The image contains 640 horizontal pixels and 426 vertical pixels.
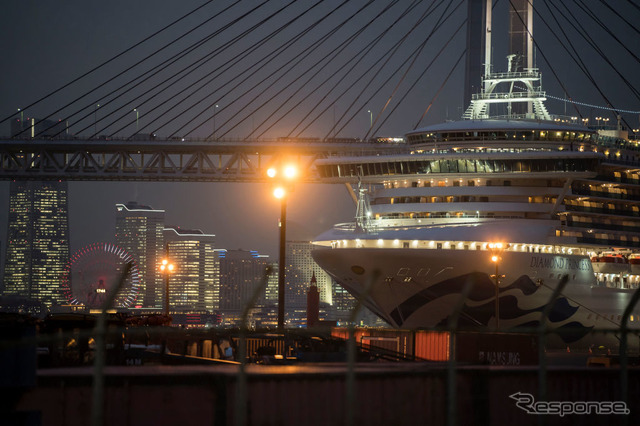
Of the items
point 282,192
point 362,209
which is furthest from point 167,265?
point 282,192

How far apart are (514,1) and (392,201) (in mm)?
27113

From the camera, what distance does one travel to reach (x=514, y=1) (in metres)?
70.7

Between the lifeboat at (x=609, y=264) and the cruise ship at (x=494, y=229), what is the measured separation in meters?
0.07

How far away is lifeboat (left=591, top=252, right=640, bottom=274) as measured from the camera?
5222 centimetres

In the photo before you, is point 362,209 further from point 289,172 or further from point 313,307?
point 289,172

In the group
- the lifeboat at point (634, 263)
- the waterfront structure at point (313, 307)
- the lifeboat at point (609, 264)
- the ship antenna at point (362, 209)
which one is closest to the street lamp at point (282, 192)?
the ship antenna at point (362, 209)

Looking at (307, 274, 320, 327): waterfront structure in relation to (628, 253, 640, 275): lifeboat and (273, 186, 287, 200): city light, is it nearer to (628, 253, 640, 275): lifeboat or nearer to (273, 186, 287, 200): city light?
(628, 253, 640, 275): lifeboat

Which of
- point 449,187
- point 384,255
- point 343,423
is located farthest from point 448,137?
point 343,423

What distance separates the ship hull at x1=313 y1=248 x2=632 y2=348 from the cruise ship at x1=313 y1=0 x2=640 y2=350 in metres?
0.05

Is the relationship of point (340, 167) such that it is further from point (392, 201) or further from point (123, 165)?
point (123, 165)

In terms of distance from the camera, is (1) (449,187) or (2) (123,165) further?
(2) (123,165)

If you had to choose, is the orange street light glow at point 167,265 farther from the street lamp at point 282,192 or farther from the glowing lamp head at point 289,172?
the glowing lamp head at point 289,172

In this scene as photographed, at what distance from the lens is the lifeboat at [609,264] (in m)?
52.2

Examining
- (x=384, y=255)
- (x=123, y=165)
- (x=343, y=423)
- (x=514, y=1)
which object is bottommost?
(x=343, y=423)
